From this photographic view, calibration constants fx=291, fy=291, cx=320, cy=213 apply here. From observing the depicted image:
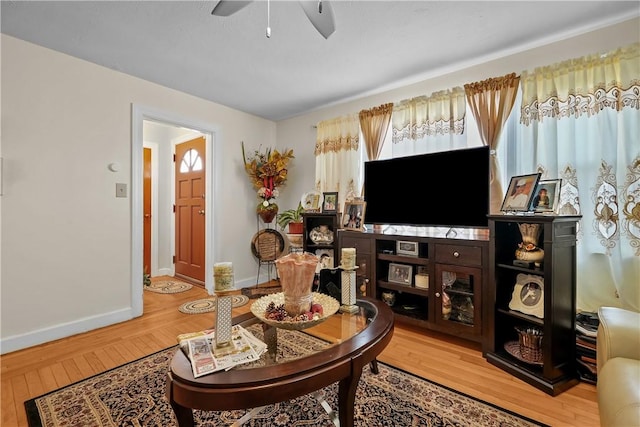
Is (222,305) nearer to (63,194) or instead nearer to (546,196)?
(546,196)

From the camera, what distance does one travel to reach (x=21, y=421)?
4.55 feet

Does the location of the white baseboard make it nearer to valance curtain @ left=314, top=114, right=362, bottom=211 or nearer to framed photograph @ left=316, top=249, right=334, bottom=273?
framed photograph @ left=316, top=249, right=334, bottom=273

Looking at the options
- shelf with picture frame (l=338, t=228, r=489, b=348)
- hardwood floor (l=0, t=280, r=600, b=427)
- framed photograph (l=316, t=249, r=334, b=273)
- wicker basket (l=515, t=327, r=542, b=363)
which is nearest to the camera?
hardwood floor (l=0, t=280, r=600, b=427)

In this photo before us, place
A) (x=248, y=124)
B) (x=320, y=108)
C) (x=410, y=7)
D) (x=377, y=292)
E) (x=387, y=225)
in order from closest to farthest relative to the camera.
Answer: (x=410, y=7) < (x=377, y=292) < (x=387, y=225) < (x=320, y=108) < (x=248, y=124)

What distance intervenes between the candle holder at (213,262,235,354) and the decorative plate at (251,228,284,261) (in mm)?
2730

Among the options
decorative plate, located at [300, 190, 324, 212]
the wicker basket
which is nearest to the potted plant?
decorative plate, located at [300, 190, 324, 212]

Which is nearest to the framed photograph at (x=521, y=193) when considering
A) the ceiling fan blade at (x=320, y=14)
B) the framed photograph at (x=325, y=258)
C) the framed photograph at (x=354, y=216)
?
the framed photograph at (x=354, y=216)

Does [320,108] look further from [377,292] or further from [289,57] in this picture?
[377,292]

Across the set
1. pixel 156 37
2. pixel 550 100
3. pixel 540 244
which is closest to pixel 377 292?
pixel 540 244

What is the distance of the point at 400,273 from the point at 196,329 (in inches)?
71.2

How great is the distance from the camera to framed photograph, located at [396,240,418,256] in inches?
95.3

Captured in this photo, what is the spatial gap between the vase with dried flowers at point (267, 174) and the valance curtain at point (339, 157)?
508 millimetres

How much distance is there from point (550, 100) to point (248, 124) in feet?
10.4

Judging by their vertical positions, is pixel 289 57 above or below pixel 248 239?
above
